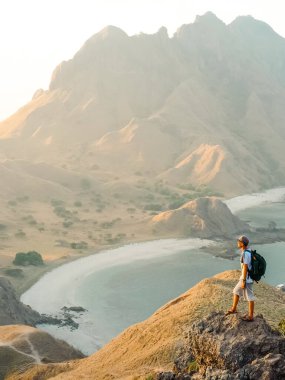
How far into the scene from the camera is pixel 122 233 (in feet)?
322

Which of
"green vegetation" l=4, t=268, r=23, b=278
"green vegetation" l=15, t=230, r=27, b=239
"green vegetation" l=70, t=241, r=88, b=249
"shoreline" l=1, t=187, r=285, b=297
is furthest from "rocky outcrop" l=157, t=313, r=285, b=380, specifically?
"green vegetation" l=15, t=230, r=27, b=239

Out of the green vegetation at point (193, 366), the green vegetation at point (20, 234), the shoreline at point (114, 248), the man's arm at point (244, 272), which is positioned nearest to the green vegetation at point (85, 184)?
the shoreline at point (114, 248)

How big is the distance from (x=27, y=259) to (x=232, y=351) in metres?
61.8

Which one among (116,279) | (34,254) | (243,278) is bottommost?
(116,279)

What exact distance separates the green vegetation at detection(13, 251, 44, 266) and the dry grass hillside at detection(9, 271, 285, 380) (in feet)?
138

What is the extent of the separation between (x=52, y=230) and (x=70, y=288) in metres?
32.0

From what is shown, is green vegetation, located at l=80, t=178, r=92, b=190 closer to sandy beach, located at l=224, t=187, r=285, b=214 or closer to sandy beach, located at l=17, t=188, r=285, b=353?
sandy beach, located at l=224, t=187, r=285, b=214

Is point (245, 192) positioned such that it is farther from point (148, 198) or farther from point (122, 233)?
point (122, 233)

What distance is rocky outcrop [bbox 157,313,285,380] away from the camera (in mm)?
14297

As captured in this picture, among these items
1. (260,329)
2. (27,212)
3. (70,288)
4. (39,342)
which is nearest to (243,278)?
(260,329)

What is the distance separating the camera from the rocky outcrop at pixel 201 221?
3922 inches

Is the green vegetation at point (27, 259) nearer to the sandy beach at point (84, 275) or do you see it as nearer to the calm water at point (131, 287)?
the sandy beach at point (84, 275)

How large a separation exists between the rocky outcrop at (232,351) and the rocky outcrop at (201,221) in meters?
81.8

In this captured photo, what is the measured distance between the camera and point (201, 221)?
100938mm
